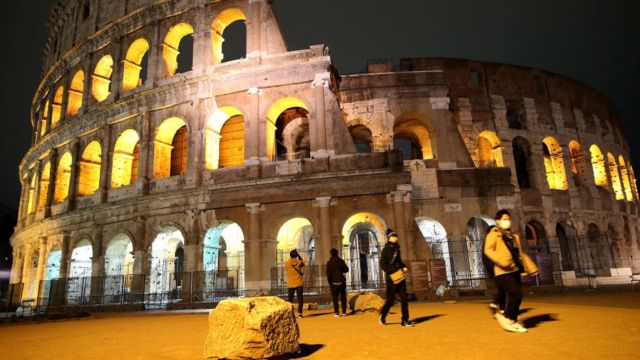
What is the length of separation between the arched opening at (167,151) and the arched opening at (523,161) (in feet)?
54.2

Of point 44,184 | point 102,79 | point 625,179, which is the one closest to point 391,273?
point 102,79

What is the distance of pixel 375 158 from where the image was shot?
14.4 metres

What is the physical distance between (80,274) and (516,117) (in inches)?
907

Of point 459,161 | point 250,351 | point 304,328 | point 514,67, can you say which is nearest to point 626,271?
point 459,161

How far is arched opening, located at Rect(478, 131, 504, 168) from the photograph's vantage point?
65.0 ft

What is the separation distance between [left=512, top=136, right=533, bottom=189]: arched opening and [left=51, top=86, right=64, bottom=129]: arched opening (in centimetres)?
2489

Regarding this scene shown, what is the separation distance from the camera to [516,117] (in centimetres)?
2141

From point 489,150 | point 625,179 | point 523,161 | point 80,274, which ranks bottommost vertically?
point 80,274

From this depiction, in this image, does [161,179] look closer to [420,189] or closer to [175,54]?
[175,54]

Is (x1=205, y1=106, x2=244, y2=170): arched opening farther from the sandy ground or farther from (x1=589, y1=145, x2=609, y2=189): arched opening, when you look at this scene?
(x1=589, y1=145, x2=609, y2=189): arched opening

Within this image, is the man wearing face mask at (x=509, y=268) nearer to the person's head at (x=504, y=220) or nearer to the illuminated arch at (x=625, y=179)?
the person's head at (x=504, y=220)

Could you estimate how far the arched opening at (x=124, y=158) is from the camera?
59.0 ft

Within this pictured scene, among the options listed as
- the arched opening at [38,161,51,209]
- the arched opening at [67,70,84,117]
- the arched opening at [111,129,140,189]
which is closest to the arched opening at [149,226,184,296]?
the arched opening at [111,129,140,189]

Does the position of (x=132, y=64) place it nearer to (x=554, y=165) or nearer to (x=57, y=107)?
(x=57, y=107)
